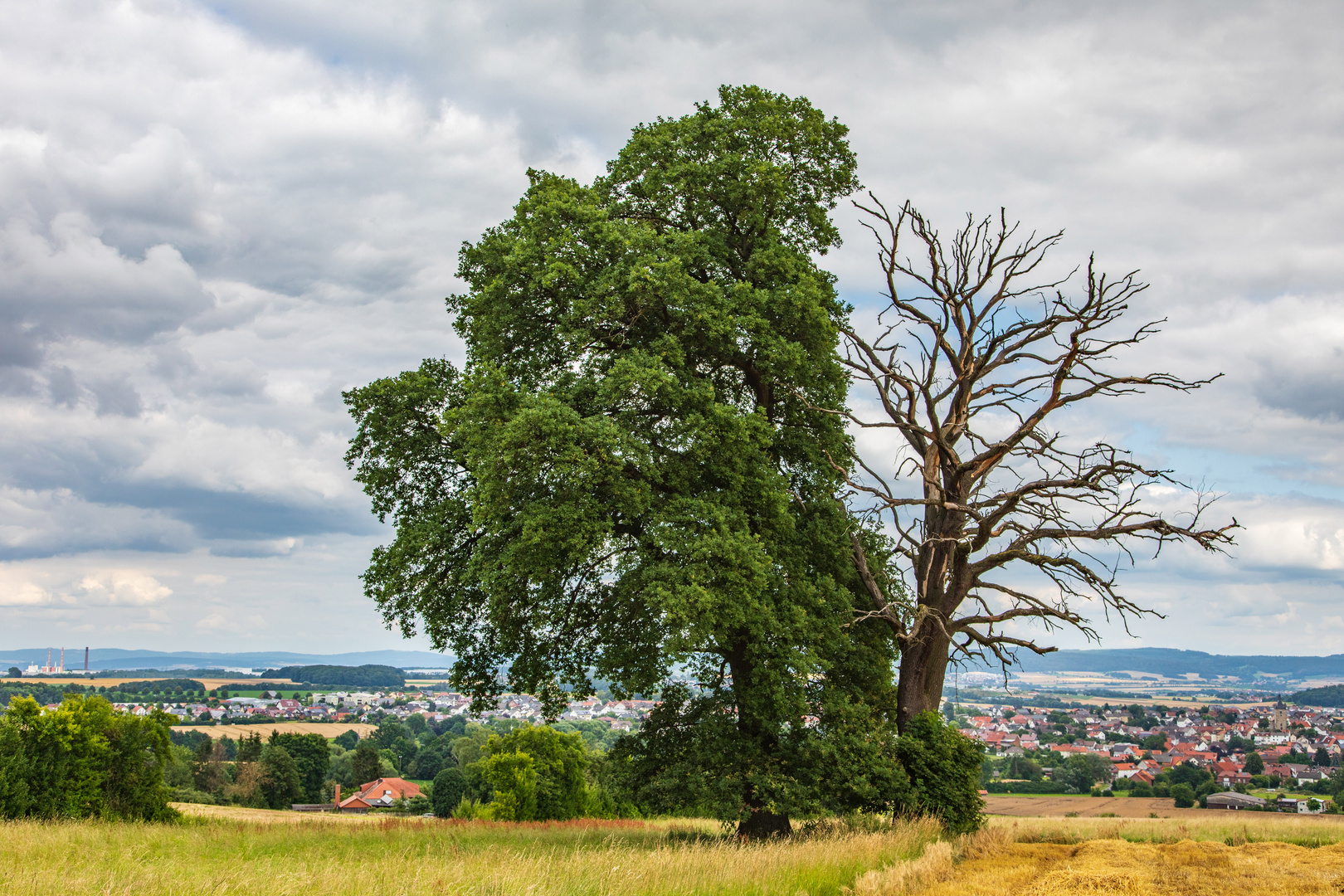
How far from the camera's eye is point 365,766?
235 ft

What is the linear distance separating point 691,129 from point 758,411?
20.9 ft

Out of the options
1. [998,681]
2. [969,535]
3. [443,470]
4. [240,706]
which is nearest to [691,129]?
[443,470]

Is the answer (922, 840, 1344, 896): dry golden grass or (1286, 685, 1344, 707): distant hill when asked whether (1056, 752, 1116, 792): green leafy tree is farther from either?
(1286, 685, 1344, 707): distant hill

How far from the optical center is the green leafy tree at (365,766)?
234 feet

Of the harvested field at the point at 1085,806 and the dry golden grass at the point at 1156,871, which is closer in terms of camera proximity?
the dry golden grass at the point at 1156,871

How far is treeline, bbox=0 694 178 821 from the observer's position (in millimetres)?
16062

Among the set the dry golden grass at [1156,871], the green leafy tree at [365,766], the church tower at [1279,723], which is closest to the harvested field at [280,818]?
the dry golden grass at [1156,871]

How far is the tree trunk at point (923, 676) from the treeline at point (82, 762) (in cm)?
1547

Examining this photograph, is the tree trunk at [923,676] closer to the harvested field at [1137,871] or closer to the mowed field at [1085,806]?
the harvested field at [1137,871]

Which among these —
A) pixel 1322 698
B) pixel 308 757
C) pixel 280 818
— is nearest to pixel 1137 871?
pixel 280 818

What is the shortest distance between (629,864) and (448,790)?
177 feet

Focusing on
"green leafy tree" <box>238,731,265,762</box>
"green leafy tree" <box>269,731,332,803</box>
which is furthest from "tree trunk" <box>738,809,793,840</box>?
"green leafy tree" <box>238,731,265,762</box>

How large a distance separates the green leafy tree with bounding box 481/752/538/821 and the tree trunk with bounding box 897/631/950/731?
19862 millimetres

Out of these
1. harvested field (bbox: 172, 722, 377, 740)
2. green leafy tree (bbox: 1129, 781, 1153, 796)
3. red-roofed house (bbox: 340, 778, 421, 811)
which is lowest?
harvested field (bbox: 172, 722, 377, 740)
